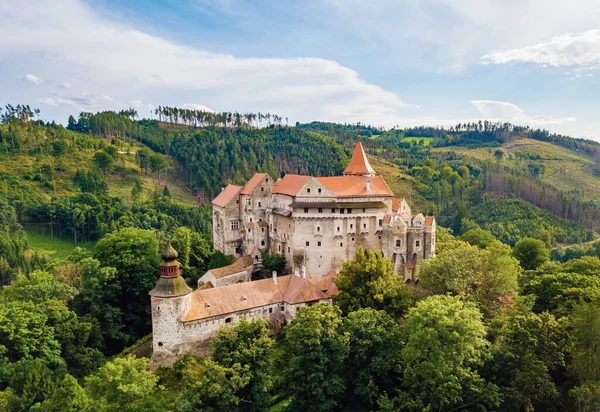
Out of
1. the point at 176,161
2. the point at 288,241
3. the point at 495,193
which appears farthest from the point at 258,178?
the point at 495,193

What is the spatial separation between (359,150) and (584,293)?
37.9 m

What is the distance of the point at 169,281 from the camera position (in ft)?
153

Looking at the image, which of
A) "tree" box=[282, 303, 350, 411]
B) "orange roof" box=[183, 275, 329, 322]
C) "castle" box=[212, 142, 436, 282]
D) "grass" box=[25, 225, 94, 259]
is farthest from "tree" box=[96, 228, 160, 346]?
"grass" box=[25, 225, 94, 259]

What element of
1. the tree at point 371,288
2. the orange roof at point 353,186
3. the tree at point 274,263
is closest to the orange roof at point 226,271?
the tree at point 274,263

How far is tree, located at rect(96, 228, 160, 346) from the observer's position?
63281 mm

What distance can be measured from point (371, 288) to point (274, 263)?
828 inches

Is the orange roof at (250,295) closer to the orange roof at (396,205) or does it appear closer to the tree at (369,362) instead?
the tree at (369,362)

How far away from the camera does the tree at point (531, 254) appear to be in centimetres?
8031

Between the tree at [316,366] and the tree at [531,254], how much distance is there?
5570 centimetres

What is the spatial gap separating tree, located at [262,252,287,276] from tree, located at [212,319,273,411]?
88.7ft

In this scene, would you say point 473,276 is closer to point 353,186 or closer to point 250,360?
point 353,186

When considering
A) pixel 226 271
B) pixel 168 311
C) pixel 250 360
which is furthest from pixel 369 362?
pixel 226 271

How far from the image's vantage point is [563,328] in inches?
1563

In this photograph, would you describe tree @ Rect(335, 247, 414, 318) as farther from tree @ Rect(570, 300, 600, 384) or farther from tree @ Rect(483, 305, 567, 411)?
tree @ Rect(570, 300, 600, 384)
